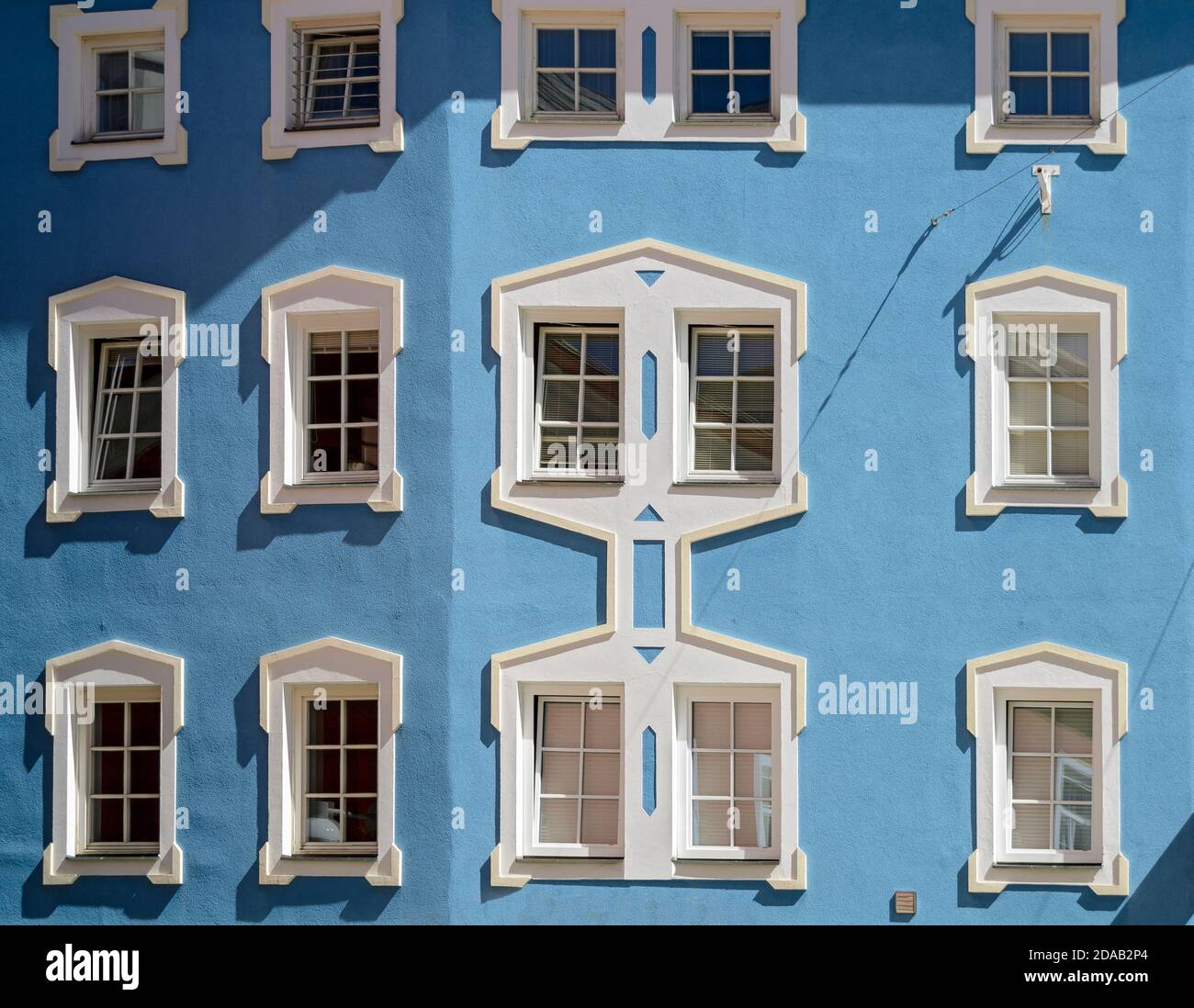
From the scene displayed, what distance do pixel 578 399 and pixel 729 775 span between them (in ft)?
11.6

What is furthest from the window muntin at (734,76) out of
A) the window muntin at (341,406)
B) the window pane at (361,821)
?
the window pane at (361,821)

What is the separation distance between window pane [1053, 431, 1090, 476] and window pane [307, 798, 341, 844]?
6.95 meters

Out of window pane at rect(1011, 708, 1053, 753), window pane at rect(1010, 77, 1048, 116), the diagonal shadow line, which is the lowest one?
window pane at rect(1011, 708, 1053, 753)

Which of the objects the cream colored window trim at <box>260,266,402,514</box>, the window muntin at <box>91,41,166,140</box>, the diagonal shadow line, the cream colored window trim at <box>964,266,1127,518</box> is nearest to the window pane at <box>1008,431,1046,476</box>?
the cream colored window trim at <box>964,266,1127,518</box>

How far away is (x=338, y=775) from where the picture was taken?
627 inches

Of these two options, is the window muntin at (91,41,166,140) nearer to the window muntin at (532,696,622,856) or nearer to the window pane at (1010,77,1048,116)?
the window muntin at (532,696,622,856)

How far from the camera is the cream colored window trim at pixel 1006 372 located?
15484 mm

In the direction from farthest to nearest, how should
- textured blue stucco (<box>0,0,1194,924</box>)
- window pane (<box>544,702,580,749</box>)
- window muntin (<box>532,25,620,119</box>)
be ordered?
window muntin (<box>532,25,620,119</box>) → window pane (<box>544,702,580,749</box>) → textured blue stucco (<box>0,0,1194,924</box>)

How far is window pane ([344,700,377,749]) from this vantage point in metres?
15.9

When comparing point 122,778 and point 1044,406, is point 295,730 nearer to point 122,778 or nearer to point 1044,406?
point 122,778

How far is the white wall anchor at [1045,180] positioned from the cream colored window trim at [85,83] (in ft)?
24.7

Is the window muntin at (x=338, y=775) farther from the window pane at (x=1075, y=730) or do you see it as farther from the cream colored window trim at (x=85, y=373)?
the window pane at (x=1075, y=730)
